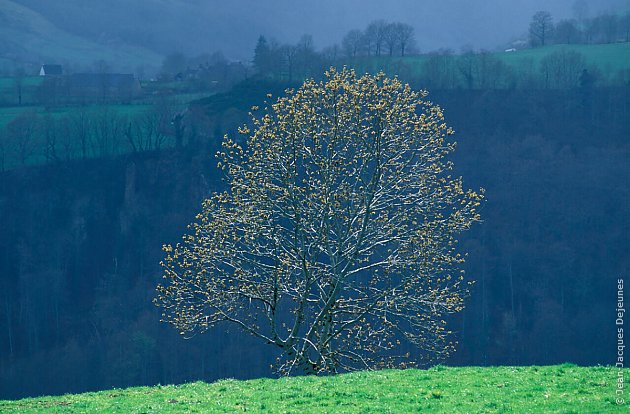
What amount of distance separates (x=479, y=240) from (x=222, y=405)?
2625 inches

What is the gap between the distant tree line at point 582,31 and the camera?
119 m

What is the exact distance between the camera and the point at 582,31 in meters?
123

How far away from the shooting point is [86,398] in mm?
20891

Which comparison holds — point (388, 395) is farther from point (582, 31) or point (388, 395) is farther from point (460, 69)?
point (582, 31)

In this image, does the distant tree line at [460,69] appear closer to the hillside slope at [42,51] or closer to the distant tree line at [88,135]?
the distant tree line at [88,135]

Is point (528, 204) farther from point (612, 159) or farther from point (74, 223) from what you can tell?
point (74, 223)

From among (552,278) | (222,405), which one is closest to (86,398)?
(222,405)

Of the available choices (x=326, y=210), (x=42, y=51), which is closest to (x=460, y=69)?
(x=326, y=210)

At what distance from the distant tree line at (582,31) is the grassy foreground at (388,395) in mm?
107292

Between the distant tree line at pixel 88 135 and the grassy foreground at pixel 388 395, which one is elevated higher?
the distant tree line at pixel 88 135

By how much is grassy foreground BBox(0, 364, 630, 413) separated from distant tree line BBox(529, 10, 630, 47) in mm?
107292

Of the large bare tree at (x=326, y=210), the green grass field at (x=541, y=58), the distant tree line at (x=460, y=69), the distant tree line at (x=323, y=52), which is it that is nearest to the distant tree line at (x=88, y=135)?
the distant tree line at (x=323, y=52)

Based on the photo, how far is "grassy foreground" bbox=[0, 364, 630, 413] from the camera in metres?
16.6

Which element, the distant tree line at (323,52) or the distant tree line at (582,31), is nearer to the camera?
the distant tree line at (323,52)
